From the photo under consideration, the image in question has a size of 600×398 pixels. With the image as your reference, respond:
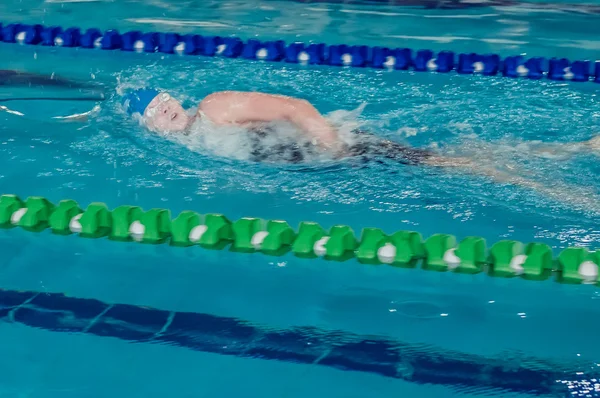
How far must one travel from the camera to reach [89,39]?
5.11 m

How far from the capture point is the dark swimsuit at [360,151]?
10.9 ft

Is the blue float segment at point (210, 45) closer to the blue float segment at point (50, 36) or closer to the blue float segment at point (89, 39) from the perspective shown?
the blue float segment at point (89, 39)

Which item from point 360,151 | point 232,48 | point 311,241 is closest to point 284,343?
point 311,241

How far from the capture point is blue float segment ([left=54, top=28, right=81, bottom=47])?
202 inches

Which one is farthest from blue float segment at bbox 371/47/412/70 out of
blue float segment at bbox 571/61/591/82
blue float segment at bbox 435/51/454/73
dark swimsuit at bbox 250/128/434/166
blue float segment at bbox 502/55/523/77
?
dark swimsuit at bbox 250/128/434/166

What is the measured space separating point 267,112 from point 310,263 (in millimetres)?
876

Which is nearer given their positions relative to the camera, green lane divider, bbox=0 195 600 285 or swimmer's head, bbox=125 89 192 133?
green lane divider, bbox=0 195 600 285

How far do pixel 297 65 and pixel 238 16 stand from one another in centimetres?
133

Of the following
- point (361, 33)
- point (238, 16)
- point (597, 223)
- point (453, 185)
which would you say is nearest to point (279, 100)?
point (453, 185)

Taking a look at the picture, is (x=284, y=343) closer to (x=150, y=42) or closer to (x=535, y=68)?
(x=535, y=68)

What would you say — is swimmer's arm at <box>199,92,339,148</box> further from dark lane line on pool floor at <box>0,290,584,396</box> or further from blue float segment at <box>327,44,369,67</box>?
blue float segment at <box>327,44,369,67</box>

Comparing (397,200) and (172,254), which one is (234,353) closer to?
(172,254)

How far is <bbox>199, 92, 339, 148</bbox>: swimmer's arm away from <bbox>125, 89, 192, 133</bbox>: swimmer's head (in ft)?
0.34

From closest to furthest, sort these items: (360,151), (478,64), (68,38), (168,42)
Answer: (360,151) → (478,64) → (168,42) → (68,38)
